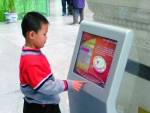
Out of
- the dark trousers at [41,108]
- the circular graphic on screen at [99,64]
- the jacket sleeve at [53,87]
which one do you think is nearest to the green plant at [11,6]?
the dark trousers at [41,108]

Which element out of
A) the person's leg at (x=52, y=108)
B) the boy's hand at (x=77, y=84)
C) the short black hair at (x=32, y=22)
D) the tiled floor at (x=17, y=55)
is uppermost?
the short black hair at (x=32, y=22)

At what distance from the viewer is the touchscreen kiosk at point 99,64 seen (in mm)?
1844

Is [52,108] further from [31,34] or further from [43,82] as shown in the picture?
[31,34]

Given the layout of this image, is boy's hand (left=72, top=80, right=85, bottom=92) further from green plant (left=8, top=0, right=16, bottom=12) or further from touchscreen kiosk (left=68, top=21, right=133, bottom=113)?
green plant (left=8, top=0, right=16, bottom=12)

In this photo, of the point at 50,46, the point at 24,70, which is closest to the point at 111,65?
the point at 24,70

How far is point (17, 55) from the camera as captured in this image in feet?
20.8


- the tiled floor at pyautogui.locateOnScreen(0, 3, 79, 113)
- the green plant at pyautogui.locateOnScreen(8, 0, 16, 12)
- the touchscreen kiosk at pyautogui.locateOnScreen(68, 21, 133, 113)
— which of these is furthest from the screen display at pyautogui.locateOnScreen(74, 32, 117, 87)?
the green plant at pyautogui.locateOnScreen(8, 0, 16, 12)

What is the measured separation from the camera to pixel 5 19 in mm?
10492

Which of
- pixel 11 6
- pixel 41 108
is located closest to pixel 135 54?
pixel 41 108

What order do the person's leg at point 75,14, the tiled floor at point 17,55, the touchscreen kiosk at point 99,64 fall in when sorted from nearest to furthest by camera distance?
the touchscreen kiosk at point 99,64 < the tiled floor at point 17,55 < the person's leg at point 75,14

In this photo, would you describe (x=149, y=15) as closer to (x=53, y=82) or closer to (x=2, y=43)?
(x=53, y=82)

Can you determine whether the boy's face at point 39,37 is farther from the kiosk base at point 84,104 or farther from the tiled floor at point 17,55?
the tiled floor at point 17,55

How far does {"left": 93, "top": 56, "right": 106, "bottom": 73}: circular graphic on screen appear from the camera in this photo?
6.42 feet

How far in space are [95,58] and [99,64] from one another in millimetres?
47
